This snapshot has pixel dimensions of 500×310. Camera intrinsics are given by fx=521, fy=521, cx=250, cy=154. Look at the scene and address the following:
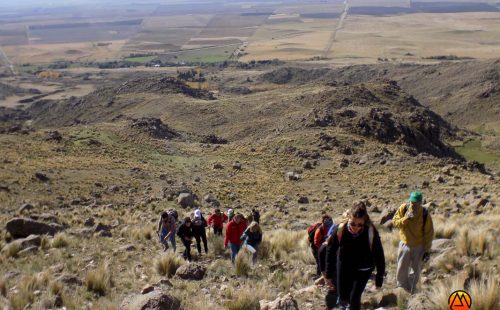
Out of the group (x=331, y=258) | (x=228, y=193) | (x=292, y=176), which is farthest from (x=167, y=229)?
(x=292, y=176)

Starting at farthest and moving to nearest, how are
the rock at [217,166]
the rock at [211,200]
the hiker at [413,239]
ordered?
the rock at [217,166] < the rock at [211,200] < the hiker at [413,239]

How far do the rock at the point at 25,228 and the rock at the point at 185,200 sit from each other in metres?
7.19

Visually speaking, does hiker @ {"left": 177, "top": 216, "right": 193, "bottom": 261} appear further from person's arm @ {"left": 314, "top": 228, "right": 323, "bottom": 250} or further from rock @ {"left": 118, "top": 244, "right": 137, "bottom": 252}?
person's arm @ {"left": 314, "top": 228, "right": 323, "bottom": 250}

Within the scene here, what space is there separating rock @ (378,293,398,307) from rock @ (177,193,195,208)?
14544mm

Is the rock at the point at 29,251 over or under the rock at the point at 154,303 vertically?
under

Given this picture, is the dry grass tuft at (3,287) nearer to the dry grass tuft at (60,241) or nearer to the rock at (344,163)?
the dry grass tuft at (60,241)

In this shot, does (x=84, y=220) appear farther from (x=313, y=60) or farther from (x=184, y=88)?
(x=313, y=60)

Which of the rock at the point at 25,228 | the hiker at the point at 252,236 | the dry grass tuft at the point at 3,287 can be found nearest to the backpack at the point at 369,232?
the hiker at the point at 252,236

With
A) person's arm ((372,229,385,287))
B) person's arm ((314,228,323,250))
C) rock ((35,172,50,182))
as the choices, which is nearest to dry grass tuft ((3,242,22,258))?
person's arm ((314,228,323,250))

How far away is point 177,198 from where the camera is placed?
2142 centimetres

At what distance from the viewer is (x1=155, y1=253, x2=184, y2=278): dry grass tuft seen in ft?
31.6

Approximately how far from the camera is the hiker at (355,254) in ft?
18.2

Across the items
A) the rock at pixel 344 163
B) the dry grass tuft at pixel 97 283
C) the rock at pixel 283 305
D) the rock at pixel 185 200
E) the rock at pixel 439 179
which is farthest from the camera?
the rock at pixel 344 163

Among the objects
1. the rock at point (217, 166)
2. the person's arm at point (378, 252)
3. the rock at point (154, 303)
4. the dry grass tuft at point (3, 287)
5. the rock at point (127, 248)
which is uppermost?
the person's arm at point (378, 252)
